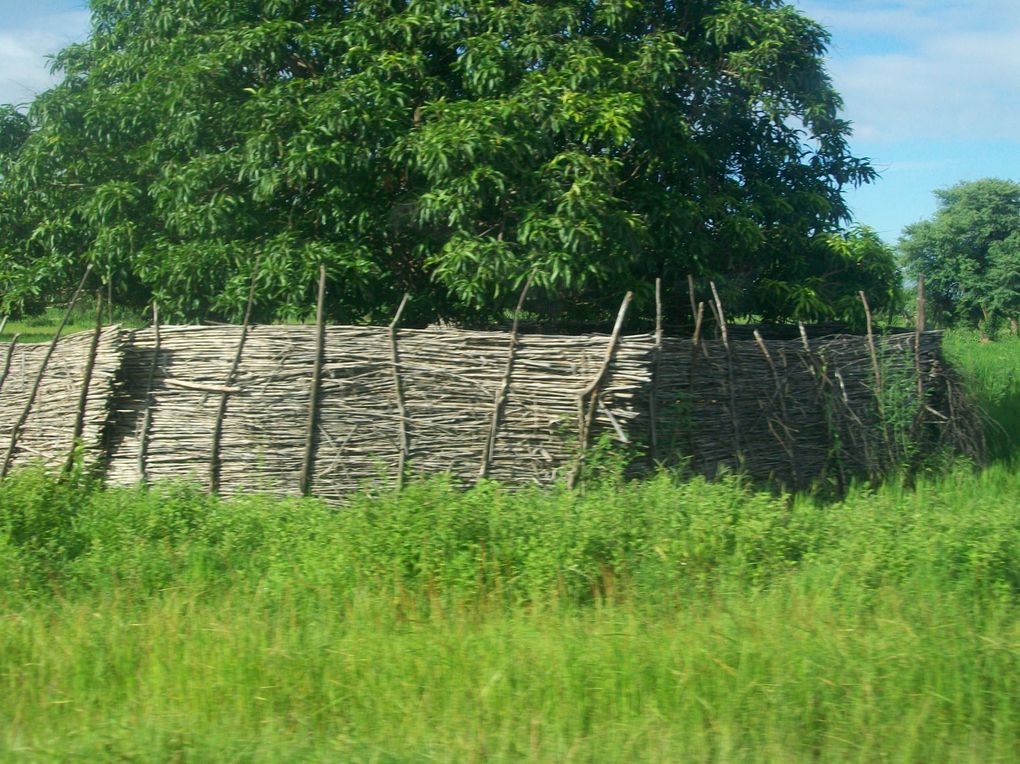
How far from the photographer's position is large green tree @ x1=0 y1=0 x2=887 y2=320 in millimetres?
7762

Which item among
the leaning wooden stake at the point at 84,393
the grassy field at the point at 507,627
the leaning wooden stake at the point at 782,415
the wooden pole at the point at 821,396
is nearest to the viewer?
the grassy field at the point at 507,627

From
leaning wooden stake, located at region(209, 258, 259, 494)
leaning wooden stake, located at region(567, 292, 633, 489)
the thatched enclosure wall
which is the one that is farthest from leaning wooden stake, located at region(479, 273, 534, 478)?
leaning wooden stake, located at region(209, 258, 259, 494)

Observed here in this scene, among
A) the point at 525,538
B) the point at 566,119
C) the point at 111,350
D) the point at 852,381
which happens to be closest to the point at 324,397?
the point at 111,350

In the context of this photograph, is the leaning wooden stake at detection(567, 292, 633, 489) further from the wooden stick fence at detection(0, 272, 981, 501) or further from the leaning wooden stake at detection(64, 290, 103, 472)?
the leaning wooden stake at detection(64, 290, 103, 472)

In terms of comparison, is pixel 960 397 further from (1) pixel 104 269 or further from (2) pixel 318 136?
(1) pixel 104 269

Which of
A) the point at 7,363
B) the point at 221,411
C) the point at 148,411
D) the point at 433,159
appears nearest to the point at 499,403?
the point at 433,159

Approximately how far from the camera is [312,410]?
7.50m

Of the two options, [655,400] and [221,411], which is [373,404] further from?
[655,400]

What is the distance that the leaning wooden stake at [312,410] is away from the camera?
24.6ft

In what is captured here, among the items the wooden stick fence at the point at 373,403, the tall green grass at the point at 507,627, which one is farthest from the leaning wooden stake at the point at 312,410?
the tall green grass at the point at 507,627

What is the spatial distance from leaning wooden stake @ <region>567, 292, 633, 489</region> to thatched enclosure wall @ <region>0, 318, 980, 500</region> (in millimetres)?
11

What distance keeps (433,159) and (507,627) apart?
13.2ft

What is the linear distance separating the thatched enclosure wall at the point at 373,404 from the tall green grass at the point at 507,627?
509 millimetres

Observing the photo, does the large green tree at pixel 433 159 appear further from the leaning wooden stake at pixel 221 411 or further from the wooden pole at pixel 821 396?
the wooden pole at pixel 821 396
